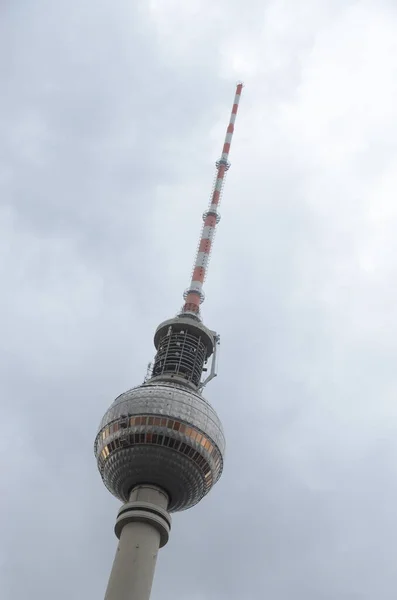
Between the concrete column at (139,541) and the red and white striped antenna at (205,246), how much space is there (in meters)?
32.1

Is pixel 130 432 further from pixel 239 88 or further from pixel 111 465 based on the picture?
pixel 239 88

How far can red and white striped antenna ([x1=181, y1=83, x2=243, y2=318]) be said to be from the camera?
100 m

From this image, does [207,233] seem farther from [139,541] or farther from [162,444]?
[139,541]

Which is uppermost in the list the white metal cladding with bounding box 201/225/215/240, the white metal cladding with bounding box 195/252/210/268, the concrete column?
the white metal cladding with bounding box 201/225/215/240

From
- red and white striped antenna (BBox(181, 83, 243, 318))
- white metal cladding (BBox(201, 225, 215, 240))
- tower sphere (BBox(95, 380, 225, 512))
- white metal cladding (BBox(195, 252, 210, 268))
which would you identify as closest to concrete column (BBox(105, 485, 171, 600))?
tower sphere (BBox(95, 380, 225, 512))

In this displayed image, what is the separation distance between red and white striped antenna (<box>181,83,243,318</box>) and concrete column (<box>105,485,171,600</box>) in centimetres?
3210

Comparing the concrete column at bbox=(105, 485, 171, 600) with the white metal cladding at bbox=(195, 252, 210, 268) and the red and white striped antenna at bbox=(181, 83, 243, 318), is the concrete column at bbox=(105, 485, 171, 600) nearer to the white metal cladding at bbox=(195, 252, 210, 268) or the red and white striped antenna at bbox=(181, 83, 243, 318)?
the red and white striped antenna at bbox=(181, 83, 243, 318)

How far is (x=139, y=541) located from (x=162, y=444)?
1086 cm

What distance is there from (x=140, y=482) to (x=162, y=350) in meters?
22.6

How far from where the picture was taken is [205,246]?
347 feet

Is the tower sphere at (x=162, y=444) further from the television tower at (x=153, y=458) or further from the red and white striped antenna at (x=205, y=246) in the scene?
the red and white striped antenna at (x=205, y=246)

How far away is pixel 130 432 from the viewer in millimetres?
76562

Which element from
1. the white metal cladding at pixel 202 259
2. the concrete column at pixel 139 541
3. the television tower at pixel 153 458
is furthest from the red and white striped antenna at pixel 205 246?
the concrete column at pixel 139 541

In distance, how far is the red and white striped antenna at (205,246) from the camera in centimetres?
10019
